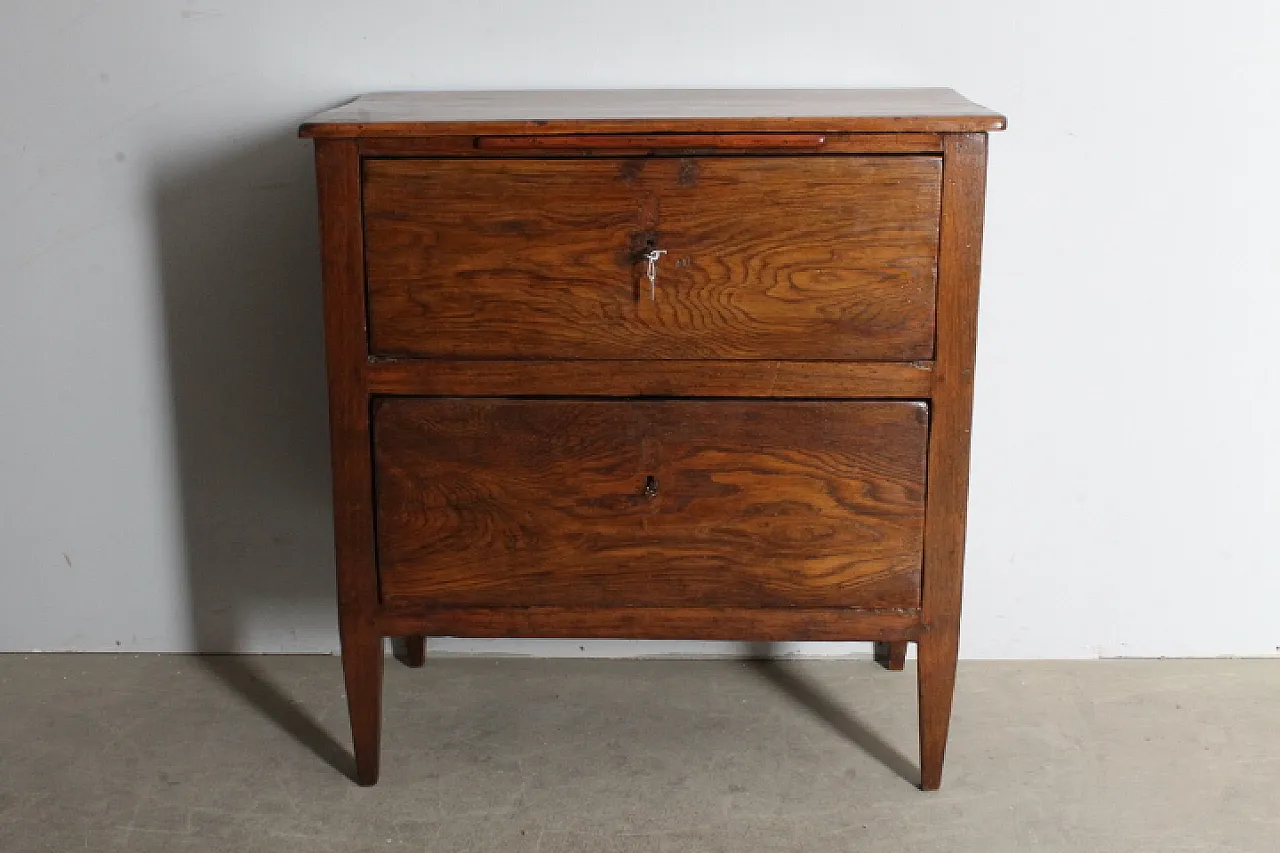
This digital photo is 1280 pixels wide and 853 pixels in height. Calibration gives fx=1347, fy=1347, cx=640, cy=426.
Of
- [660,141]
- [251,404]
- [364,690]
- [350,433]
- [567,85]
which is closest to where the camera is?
[660,141]

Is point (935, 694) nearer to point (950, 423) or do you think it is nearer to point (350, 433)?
point (950, 423)

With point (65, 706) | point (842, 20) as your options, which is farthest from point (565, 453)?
point (65, 706)

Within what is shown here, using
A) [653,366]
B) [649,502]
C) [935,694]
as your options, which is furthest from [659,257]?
[935,694]

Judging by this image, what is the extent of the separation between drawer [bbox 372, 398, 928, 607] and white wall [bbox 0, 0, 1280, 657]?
54cm

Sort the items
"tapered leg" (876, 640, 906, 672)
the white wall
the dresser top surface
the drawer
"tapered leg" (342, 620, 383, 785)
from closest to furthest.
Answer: the dresser top surface, the drawer, "tapered leg" (342, 620, 383, 785), the white wall, "tapered leg" (876, 640, 906, 672)

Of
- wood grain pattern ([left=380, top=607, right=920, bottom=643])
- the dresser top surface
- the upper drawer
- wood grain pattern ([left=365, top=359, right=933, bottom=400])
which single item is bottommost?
wood grain pattern ([left=380, top=607, right=920, bottom=643])

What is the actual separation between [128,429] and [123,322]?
18 cm

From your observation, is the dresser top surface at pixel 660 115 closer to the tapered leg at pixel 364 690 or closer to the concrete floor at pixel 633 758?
the tapered leg at pixel 364 690

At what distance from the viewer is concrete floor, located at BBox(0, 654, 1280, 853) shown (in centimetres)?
181

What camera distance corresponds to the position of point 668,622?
71.7 inches

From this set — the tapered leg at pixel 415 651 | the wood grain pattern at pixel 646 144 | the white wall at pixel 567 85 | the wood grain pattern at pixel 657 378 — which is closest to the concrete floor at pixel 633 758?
the tapered leg at pixel 415 651

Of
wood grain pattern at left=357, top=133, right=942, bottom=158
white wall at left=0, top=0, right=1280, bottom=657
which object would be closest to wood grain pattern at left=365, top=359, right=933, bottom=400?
wood grain pattern at left=357, top=133, right=942, bottom=158

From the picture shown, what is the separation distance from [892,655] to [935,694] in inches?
16.1

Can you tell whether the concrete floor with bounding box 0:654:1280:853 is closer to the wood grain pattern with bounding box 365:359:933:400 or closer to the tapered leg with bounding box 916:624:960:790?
the tapered leg with bounding box 916:624:960:790
